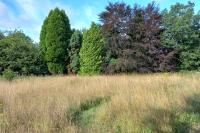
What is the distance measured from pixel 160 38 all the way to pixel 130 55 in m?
3.92

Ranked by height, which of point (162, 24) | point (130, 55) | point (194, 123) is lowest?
point (194, 123)

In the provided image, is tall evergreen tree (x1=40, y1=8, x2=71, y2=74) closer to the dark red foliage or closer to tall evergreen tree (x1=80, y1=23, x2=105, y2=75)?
tall evergreen tree (x1=80, y1=23, x2=105, y2=75)

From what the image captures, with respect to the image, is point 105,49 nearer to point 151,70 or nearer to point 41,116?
point 151,70

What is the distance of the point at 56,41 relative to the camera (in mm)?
34250

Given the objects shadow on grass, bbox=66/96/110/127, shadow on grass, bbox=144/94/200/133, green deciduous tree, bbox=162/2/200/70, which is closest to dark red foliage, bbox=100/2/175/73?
green deciduous tree, bbox=162/2/200/70

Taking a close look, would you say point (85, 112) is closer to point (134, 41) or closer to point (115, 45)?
point (115, 45)

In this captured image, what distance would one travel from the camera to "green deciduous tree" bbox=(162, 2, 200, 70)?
34.2 meters

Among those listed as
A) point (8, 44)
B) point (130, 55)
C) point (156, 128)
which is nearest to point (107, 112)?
point (156, 128)

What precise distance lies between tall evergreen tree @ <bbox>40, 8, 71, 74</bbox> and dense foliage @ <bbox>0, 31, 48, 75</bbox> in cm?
132

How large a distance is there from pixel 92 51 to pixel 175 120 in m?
23.5

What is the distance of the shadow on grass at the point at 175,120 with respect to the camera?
320 inches

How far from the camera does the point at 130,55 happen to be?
31.9 m

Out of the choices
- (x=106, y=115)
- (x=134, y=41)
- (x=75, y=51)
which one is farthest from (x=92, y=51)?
(x=106, y=115)

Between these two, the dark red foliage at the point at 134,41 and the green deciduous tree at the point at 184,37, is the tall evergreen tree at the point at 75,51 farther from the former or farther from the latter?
the green deciduous tree at the point at 184,37
